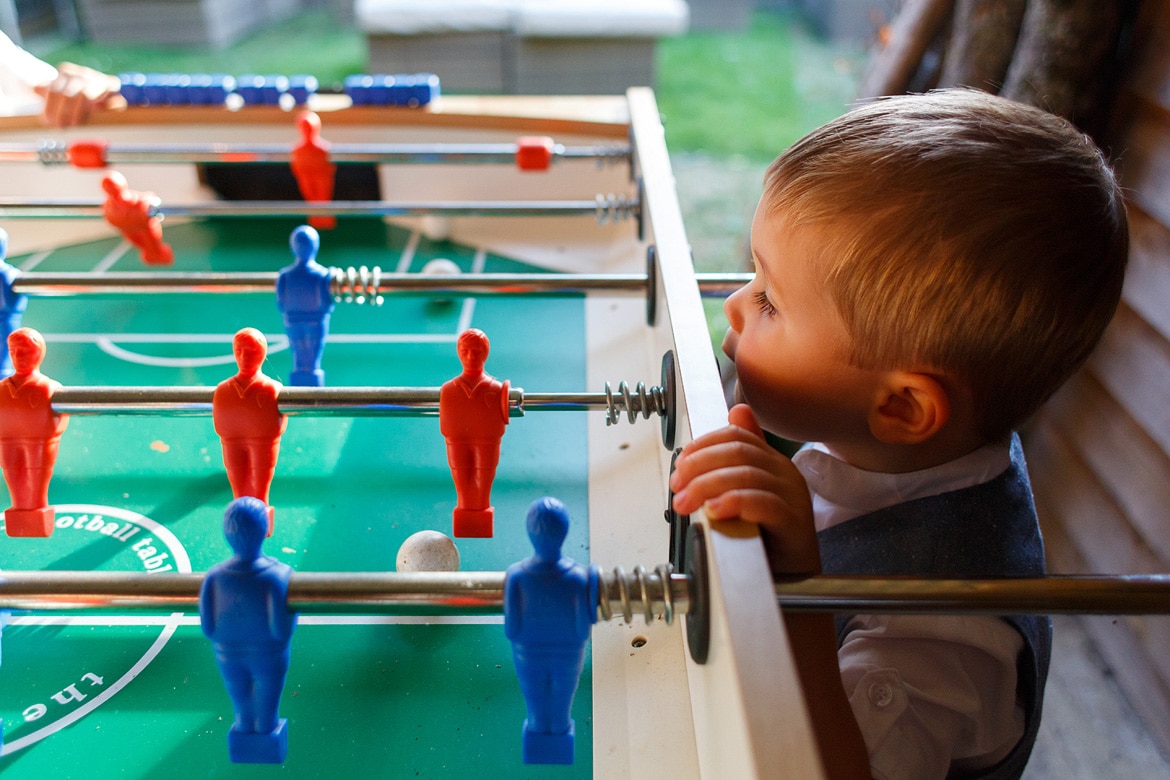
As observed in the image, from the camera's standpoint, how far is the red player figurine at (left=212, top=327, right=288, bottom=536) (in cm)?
80

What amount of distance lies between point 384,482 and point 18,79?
1.43 metres

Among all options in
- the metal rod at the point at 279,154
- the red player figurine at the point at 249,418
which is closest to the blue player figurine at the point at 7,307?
the red player figurine at the point at 249,418

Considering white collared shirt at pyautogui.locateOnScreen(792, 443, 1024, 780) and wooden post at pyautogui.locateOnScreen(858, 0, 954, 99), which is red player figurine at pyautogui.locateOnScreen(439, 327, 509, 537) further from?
A: wooden post at pyautogui.locateOnScreen(858, 0, 954, 99)

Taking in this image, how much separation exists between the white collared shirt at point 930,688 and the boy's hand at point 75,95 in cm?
184

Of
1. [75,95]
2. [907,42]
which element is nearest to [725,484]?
[907,42]

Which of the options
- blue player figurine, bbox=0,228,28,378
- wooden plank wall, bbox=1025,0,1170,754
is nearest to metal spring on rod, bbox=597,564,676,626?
blue player figurine, bbox=0,228,28,378

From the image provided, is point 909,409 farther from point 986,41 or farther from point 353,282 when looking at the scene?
point 986,41

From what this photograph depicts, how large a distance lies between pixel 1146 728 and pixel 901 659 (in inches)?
38.6

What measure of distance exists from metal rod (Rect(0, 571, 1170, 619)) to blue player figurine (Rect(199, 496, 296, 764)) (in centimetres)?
1

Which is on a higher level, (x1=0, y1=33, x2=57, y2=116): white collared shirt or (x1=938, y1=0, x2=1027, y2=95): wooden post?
(x1=938, y1=0, x2=1027, y2=95): wooden post

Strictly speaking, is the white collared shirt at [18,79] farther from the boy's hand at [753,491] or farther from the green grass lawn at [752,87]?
the green grass lawn at [752,87]

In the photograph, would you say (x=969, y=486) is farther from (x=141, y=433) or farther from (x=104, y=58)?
(x=104, y=58)

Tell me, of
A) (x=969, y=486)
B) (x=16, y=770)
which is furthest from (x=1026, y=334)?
(x=16, y=770)

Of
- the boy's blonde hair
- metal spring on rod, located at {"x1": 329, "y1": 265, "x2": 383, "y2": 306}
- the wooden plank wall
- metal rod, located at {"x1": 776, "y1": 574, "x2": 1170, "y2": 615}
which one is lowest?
the wooden plank wall
